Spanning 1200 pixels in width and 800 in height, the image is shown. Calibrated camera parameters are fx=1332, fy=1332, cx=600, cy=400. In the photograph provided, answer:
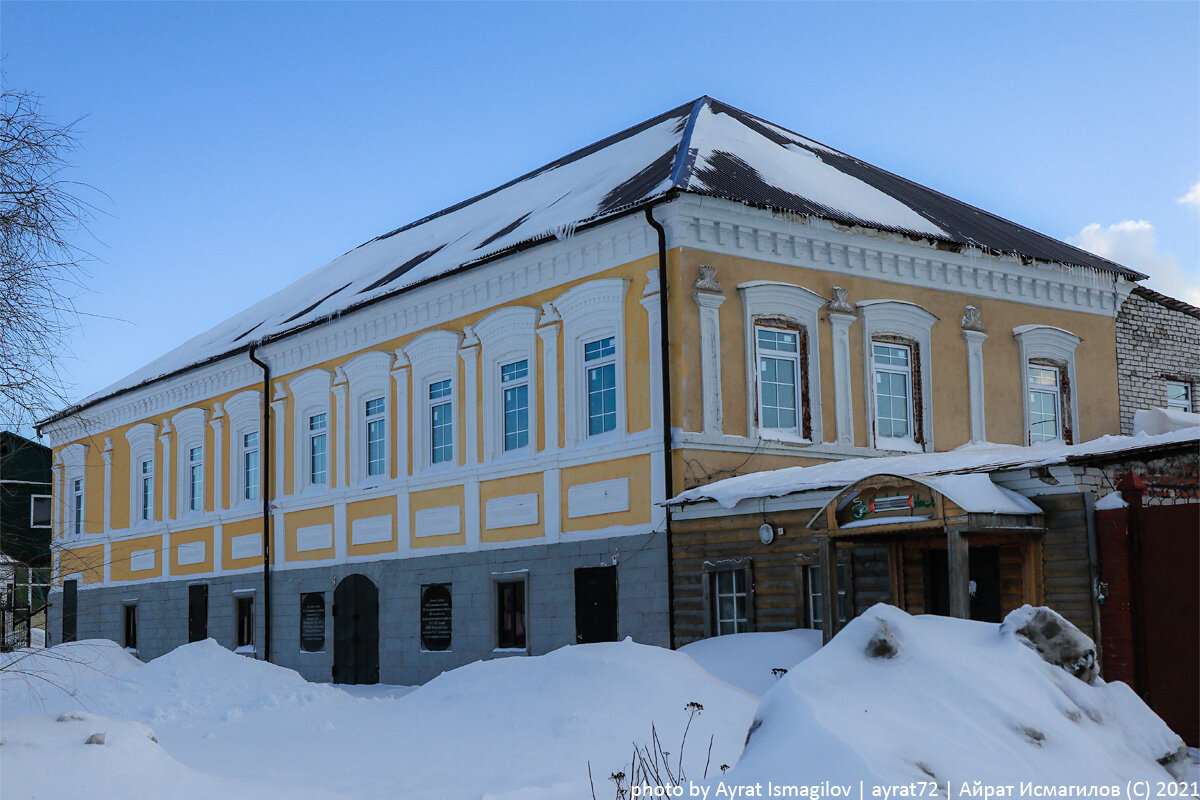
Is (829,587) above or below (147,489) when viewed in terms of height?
below

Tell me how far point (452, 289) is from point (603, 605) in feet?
20.4

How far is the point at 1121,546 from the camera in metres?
11.9

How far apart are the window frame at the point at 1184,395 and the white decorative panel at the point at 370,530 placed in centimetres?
1371

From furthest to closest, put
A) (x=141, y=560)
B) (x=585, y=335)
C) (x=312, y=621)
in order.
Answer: (x=141, y=560) < (x=312, y=621) < (x=585, y=335)

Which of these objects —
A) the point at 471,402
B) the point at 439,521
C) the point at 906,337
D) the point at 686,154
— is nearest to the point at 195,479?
the point at 439,521

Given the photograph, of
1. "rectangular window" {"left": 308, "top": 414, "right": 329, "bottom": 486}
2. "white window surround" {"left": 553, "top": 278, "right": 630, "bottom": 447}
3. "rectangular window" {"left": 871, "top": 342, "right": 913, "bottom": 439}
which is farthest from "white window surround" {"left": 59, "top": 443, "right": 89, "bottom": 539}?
"rectangular window" {"left": 871, "top": 342, "right": 913, "bottom": 439}

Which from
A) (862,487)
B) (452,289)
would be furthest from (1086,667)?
(452,289)

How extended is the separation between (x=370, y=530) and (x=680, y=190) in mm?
9401

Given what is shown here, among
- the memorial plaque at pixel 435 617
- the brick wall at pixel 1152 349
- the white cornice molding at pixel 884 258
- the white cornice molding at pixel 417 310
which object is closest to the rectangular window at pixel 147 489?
the white cornice molding at pixel 417 310

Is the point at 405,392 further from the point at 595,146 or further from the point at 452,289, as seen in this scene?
the point at 595,146

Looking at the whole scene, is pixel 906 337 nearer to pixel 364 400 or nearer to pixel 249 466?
pixel 364 400

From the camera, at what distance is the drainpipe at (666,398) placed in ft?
55.5

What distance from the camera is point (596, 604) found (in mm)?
18234

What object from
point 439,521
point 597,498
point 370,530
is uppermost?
point 597,498
